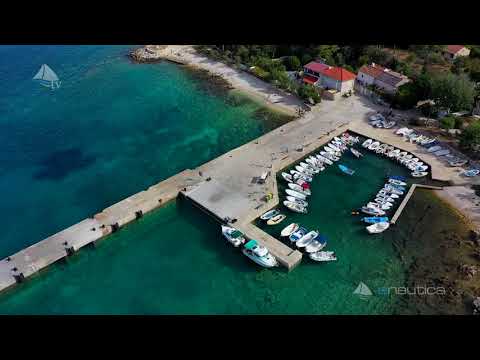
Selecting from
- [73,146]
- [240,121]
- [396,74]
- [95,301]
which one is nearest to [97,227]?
[95,301]

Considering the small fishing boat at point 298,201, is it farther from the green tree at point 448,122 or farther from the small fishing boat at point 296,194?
the green tree at point 448,122

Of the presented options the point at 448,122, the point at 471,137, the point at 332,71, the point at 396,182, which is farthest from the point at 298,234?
the point at 332,71

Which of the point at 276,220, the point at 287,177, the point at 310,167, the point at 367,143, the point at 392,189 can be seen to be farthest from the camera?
the point at 367,143

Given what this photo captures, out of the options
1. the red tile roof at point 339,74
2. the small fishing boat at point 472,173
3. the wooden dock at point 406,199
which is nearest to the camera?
the wooden dock at point 406,199

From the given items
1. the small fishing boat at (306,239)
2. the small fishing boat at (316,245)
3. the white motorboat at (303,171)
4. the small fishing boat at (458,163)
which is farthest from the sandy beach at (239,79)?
the small fishing boat at (316,245)

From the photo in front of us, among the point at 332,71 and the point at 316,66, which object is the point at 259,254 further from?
the point at 316,66
